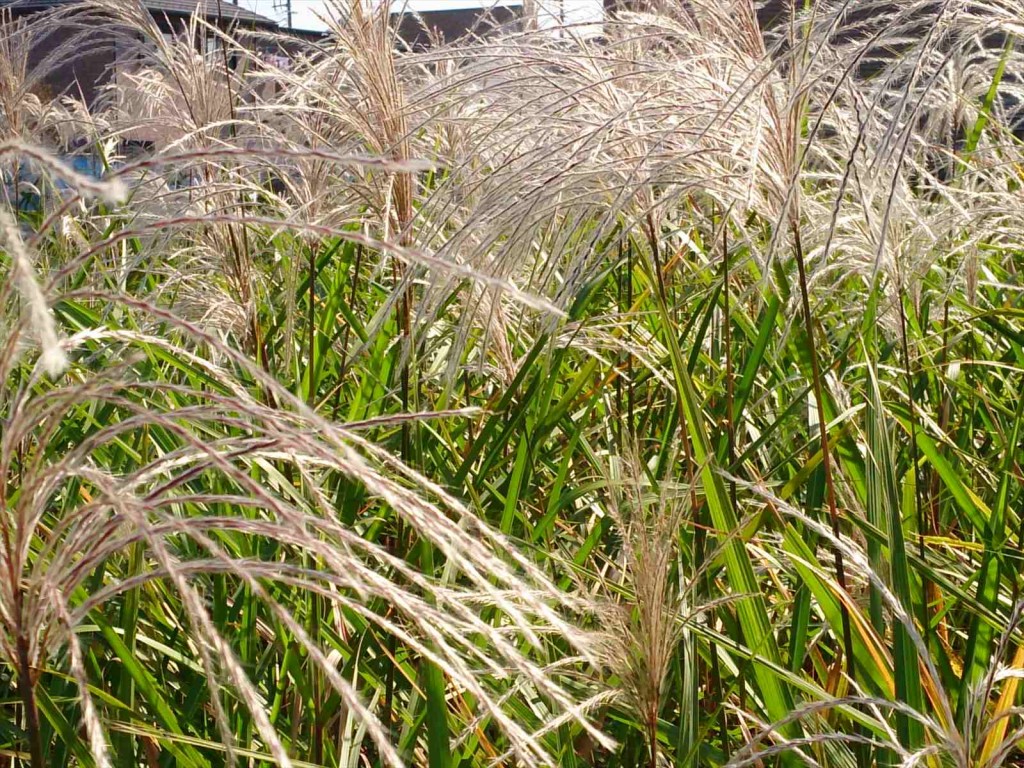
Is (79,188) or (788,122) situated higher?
(79,188)

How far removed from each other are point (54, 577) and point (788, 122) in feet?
3.69

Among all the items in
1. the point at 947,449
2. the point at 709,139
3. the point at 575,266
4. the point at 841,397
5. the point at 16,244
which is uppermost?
the point at 16,244

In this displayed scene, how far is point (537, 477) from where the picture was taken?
8.03 ft

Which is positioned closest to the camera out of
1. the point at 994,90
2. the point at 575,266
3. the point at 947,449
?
the point at 575,266

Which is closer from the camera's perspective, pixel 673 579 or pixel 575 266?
pixel 575 266

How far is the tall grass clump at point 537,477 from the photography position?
80 cm

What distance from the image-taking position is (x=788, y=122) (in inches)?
59.6

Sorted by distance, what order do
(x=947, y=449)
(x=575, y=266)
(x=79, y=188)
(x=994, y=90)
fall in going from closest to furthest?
(x=79, y=188) < (x=575, y=266) < (x=947, y=449) < (x=994, y=90)

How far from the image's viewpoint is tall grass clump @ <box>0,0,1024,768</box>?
31.6 inches

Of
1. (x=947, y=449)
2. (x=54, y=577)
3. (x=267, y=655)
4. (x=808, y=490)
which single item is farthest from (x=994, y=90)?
(x=54, y=577)

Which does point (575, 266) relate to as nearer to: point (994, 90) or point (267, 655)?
point (267, 655)

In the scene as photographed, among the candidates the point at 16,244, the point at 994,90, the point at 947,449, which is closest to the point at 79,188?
the point at 16,244

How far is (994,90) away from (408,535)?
1.69 meters

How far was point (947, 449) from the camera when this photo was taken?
231cm
